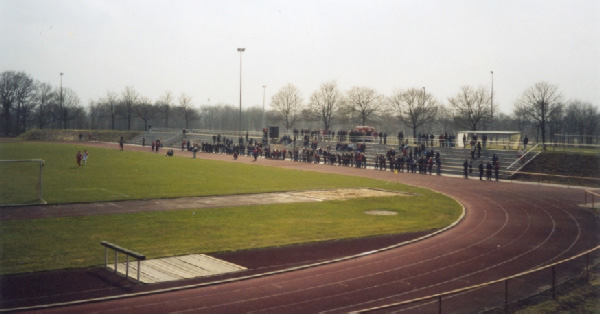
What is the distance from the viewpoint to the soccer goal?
88.4 feet

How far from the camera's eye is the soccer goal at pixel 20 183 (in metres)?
26.9

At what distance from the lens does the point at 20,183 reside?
33562 millimetres

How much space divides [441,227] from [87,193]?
19.6 m

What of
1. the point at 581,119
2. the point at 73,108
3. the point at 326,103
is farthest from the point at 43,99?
the point at 581,119

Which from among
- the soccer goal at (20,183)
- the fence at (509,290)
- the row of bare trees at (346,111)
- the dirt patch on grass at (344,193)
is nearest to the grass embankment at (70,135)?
the row of bare trees at (346,111)

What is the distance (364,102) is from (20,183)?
68.6 metres

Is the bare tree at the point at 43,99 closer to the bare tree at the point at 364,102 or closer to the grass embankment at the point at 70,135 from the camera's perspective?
the grass embankment at the point at 70,135

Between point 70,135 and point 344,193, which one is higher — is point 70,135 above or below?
above

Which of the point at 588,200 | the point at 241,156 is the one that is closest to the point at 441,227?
the point at 588,200

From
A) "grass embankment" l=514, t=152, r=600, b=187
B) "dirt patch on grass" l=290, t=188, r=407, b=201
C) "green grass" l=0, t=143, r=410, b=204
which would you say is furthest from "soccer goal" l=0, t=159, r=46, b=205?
"grass embankment" l=514, t=152, r=600, b=187

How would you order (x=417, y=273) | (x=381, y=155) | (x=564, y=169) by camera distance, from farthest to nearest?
(x=381, y=155) < (x=564, y=169) < (x=417, y=273)

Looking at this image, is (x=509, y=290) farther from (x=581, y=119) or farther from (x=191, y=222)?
(x=581, y=119)

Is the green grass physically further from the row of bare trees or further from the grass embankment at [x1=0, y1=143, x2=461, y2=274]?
the row of bare trees

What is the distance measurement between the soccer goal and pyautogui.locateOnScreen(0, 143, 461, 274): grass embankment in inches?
25.8
